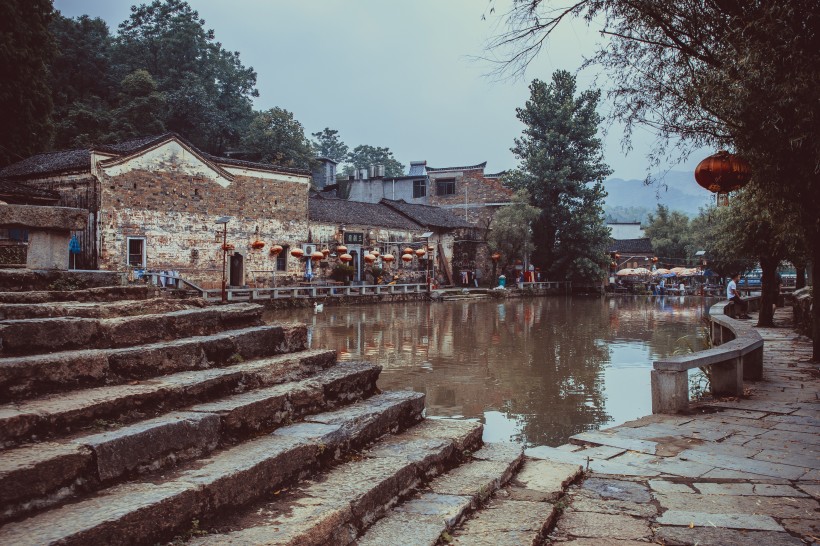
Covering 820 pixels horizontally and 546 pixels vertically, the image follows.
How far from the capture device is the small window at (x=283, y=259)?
28.4 meters

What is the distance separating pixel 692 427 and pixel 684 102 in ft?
10.3

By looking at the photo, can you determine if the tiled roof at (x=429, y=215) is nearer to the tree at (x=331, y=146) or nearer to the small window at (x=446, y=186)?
the small window at (x=446, y=186)

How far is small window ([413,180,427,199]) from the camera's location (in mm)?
44812

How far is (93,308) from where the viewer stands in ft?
12.5

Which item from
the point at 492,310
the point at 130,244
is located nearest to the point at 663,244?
the point at 492,310

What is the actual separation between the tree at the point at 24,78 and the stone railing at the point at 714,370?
26720 mm

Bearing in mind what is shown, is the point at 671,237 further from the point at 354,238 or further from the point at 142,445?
the point at 142,445

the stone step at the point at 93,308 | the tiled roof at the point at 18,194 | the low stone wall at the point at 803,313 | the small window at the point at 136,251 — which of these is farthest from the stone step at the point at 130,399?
the small window at the point at 136,251

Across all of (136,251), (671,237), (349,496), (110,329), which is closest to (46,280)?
(110,329)

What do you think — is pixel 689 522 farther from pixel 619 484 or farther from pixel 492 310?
pixel 492 310

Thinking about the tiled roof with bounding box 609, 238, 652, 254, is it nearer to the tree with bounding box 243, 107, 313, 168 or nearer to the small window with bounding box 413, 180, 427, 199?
the small window with bounding box 413, 180, 427, 199

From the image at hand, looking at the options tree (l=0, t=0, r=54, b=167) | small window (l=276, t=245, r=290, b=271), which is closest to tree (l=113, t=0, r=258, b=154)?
tree (l=0, t=0, r=54, b=167)

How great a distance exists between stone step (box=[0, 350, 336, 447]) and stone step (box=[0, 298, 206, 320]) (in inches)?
28.7

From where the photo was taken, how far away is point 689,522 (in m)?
3.27
